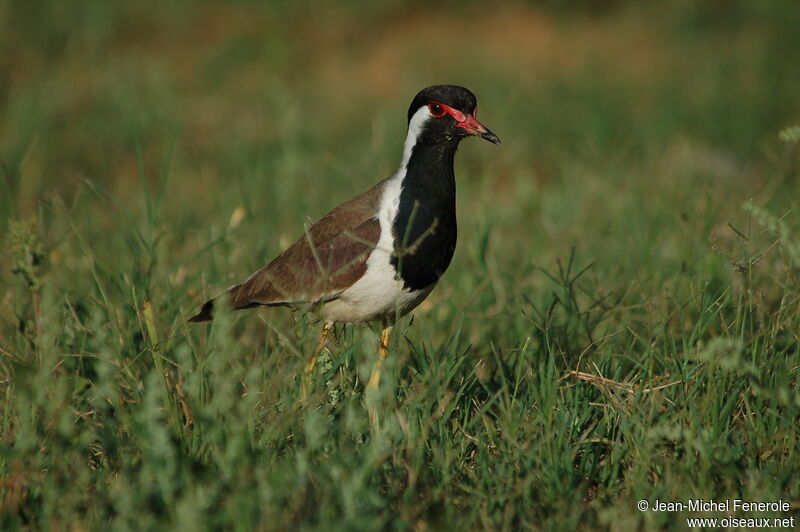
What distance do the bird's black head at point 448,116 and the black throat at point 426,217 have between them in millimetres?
38

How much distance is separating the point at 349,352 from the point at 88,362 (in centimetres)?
116

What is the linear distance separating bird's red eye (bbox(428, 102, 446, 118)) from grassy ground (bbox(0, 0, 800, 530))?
78cm

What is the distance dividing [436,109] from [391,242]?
59cm

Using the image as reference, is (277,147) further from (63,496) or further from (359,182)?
(63,496)

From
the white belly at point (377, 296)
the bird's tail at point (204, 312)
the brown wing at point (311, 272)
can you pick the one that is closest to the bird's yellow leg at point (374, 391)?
the white belly at point (377, 296)

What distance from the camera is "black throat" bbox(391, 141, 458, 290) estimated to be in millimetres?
3498

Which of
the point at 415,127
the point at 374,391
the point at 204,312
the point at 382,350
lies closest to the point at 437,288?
the point at 382,350

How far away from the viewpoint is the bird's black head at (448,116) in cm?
370

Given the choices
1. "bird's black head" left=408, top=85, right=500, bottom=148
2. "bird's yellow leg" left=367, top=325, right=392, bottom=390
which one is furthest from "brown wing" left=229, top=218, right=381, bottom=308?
"bird's black head" left=408, top=85, right=500, bottom=148

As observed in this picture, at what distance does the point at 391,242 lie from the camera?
3553 mm

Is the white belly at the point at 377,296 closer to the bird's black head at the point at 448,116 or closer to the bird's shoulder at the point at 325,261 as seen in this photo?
the bird's shoulder at the point at 325,261

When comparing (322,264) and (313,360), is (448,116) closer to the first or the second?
(322,264)

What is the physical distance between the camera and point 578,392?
3.27 m

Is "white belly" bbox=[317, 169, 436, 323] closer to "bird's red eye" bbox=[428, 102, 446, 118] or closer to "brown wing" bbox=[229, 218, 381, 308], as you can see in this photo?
"brown wing" bbox=[229, 218, 381, 308]
